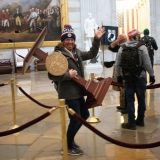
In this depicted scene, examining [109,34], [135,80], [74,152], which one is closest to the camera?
[74,152]

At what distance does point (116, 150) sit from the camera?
557 cm

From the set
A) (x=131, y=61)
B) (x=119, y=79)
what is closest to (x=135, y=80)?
(x=131, y=61)

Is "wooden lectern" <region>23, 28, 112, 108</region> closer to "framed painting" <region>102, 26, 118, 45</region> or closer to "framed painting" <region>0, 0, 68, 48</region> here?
"framed painting" <region>102, 26, 118, 45</region>

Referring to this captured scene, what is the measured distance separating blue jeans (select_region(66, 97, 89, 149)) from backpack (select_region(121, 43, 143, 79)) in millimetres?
1412

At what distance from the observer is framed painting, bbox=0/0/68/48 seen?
2186 cm

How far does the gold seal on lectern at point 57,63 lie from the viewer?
4.90m

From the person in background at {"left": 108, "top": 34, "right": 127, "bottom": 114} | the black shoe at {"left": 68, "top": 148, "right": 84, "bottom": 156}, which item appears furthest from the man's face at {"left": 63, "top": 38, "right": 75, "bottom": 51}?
the person in background at {"left": 108, "top": 34, "right": 127, "bottom": 114}

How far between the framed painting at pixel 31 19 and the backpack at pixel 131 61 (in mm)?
15746

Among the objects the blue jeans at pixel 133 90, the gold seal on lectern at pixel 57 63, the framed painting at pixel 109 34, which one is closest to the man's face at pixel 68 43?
the gold seal on lectern at pixel 57 63

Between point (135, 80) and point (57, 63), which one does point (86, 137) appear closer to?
point (135, 80)

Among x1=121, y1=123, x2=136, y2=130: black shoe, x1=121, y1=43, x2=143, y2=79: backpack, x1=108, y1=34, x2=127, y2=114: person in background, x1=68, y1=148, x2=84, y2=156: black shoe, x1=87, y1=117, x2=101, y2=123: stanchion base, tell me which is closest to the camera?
x1=68, y1=148, x2=84, y2=156: black shoe

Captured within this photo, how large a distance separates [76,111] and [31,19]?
704 inches

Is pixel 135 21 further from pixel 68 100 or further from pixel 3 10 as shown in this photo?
pixel 68 100

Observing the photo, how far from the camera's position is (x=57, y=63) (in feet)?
16.1
